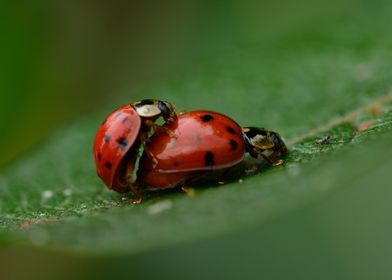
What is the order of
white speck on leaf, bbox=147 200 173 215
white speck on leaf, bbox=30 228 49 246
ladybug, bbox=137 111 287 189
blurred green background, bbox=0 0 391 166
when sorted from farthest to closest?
blurred green background, bbox=0 0 391 166, ladybug, bbox=137 111 287 189, white speck on leaf, bbox=147 200 173 215, white speck on leaf, bbox=30 228 49 246

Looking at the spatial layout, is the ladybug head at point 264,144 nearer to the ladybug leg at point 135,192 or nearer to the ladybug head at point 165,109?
the ladybug head at point 165,109

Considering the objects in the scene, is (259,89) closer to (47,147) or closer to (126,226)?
(47,147)

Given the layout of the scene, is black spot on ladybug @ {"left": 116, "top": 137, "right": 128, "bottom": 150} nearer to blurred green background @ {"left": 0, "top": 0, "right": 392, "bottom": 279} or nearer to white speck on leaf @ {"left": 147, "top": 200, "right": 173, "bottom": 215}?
blurred green background @ {"left": 0, "top": 0, "right": 392, "bottom": 279}

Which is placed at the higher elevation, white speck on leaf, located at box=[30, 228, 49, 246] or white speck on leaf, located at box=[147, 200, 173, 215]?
white speck on leaf, located at box=[147, 200, 173, 215]

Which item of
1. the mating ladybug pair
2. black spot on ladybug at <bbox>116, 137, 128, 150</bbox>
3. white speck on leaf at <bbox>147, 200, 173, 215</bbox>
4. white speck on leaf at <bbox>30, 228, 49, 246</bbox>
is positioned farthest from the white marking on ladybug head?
white speck on leaf at <bbox>30, 228, 49, 246</bbox>

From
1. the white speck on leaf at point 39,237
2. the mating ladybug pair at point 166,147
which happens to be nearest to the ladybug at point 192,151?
the mating ladybug pair at point 166,147

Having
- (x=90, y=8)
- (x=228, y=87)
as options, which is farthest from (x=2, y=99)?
(x=228, y=87)
